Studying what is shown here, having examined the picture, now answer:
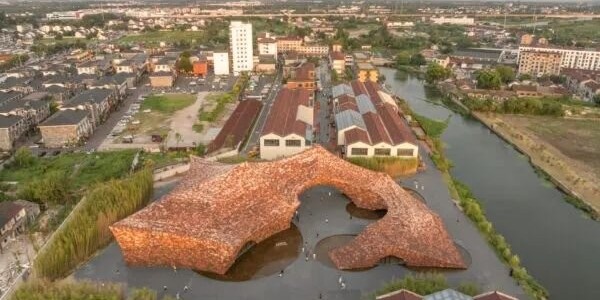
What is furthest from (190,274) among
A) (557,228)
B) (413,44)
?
(413,44)

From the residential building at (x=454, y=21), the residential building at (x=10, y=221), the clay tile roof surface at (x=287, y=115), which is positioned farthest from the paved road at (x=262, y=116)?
the residential building at (x=454, y=21)

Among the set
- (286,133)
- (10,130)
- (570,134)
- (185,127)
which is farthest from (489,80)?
(10,130)

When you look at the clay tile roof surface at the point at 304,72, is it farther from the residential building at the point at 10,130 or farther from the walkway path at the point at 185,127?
the residential building at the point at 10,130

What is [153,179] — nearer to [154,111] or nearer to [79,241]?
[79,241]

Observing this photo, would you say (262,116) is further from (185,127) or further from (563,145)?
(563,145)

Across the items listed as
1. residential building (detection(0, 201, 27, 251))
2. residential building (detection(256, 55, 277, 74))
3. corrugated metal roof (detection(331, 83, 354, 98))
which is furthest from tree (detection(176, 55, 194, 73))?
residential building (detection(0, 201, 27, 251))

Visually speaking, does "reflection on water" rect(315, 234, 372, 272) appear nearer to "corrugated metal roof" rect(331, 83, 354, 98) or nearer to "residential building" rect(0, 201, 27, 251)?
"residential building" rect(0, 201, 27, 251)
